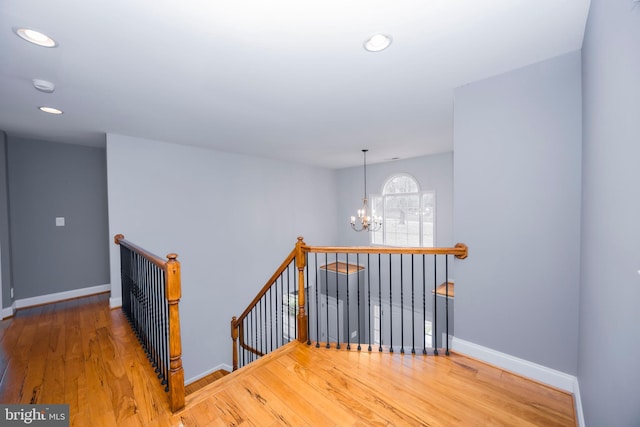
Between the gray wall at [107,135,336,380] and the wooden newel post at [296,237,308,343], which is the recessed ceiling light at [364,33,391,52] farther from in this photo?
the gray wall at [107,135,336,380]

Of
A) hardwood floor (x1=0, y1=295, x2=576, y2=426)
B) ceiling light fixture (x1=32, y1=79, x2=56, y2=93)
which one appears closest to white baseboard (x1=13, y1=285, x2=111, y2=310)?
hardwood floor (x1=0, y1=295, x2=576, y2=426)

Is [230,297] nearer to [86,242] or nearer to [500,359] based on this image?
[86,242]

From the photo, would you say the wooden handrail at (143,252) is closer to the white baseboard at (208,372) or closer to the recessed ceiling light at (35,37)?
the recessed ceiling light at (35,37)

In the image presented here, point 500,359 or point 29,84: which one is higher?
point 29,84

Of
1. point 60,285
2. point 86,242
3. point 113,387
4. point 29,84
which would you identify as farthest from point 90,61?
point 60,285

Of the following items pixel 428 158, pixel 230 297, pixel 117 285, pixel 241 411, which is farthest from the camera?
pixel 428 158

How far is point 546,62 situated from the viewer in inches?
73.5

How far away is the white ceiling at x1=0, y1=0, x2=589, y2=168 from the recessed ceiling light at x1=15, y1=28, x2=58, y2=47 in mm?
38

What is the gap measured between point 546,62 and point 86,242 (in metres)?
6.15

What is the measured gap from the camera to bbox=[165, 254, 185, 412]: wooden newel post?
158 centimetres

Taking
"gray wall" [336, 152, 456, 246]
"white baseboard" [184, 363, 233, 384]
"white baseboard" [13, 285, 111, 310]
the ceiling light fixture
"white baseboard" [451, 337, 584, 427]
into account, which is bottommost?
"white baseboard" [184, 363, 233, 384]

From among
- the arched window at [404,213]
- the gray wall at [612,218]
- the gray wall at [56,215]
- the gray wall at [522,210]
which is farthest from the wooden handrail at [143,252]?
the arched window at [404,213]

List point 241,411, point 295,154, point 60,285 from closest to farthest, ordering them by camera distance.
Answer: point 241,411, point 60,285, point 295,154

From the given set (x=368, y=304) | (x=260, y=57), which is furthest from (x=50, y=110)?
(x=368, y=304)
